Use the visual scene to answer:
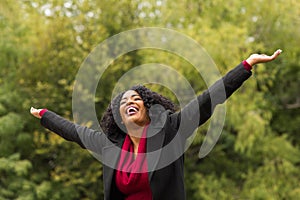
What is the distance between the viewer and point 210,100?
2.47 m

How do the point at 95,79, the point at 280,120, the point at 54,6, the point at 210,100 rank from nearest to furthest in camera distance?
the point at 210,100 → the point at 95,79 → the point at 54,6 → the point at 280,120

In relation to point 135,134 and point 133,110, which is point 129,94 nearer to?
point 133,110

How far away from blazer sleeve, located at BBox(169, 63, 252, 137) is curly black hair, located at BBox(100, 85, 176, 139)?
0.80ft

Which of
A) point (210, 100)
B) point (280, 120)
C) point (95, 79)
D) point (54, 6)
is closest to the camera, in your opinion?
point (210, 100)

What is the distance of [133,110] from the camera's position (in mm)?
2729

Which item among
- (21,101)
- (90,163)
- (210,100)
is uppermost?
(210,100)

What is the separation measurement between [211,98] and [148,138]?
37 centimetres

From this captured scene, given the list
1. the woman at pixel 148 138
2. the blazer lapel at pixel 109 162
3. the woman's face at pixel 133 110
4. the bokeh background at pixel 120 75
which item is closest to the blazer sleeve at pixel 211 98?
the woman at pixel 148 138

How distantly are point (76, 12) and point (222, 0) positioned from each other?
2.78 metres

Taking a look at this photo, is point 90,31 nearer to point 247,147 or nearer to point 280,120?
point 247,147

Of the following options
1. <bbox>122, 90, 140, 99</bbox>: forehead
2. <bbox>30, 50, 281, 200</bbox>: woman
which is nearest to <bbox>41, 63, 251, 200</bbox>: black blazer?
<bbox>30, 50, 281, 200</bbox>: woman

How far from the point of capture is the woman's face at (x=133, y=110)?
2713mm

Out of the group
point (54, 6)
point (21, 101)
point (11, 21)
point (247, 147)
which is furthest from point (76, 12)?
point (247, 147)

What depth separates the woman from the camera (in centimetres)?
249
